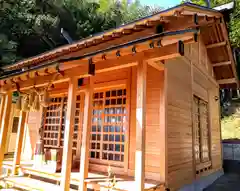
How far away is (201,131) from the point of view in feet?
21.5

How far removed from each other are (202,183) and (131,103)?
138 inches

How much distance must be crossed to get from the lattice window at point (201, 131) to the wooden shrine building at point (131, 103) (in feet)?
0.10

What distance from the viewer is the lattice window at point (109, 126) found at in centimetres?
477

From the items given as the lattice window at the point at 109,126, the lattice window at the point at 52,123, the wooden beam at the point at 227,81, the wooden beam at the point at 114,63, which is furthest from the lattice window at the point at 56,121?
the wooden beam at the point at 227,81

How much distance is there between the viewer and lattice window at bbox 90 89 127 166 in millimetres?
4766

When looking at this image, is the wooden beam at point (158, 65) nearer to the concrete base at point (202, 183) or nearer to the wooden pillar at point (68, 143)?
the wooden pillar at point (68, 143)

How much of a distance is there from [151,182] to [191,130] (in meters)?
2.37

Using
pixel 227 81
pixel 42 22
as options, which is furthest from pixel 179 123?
pixel 42 22

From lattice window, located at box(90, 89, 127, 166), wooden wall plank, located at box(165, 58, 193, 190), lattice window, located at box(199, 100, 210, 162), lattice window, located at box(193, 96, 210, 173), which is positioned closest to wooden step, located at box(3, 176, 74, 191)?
lattice window, located at box(90, 89, 127, 166)

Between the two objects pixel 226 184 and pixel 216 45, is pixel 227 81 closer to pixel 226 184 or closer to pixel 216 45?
pixel 216 45

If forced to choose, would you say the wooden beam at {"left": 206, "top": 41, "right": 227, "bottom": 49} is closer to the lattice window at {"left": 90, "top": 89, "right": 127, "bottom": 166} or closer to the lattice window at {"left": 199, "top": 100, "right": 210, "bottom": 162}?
the lattice window at {"left": 199, "top": 100, "right": 210, "bottom": 162}

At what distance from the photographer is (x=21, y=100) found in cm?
487

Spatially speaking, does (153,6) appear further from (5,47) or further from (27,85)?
(27,85)

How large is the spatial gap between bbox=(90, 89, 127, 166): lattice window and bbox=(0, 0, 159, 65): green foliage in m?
8.72
